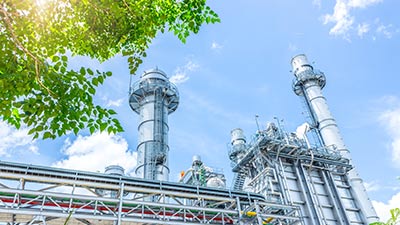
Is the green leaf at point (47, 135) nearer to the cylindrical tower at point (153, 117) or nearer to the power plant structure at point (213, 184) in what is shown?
the power plant structure at point (213, 184)

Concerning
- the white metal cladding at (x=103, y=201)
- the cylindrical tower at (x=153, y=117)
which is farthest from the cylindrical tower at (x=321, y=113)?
the cylindrical tower at (x=153, y=117)

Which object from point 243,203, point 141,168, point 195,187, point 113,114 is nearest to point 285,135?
point 243,203

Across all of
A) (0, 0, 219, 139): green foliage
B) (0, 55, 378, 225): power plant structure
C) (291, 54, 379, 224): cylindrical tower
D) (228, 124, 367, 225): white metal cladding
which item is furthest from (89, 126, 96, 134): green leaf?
(291, 54, 379, 224): cylindrical tower

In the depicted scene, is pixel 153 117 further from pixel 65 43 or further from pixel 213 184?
pixel 65 43

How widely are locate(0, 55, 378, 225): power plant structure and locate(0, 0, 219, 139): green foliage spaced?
149 inches

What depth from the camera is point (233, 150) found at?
29.0 m

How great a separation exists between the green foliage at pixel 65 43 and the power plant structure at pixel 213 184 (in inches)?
149

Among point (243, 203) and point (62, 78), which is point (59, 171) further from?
point (62, 78)

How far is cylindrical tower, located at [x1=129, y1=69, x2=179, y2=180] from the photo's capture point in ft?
76.3

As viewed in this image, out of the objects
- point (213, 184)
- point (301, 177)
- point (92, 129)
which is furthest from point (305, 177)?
point (92, 129)

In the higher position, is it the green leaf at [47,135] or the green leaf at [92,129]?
the green leaf at [92,129]

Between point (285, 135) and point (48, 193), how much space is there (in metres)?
14.7

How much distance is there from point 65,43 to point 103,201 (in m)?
9.24

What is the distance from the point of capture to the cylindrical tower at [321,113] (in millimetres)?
21953
